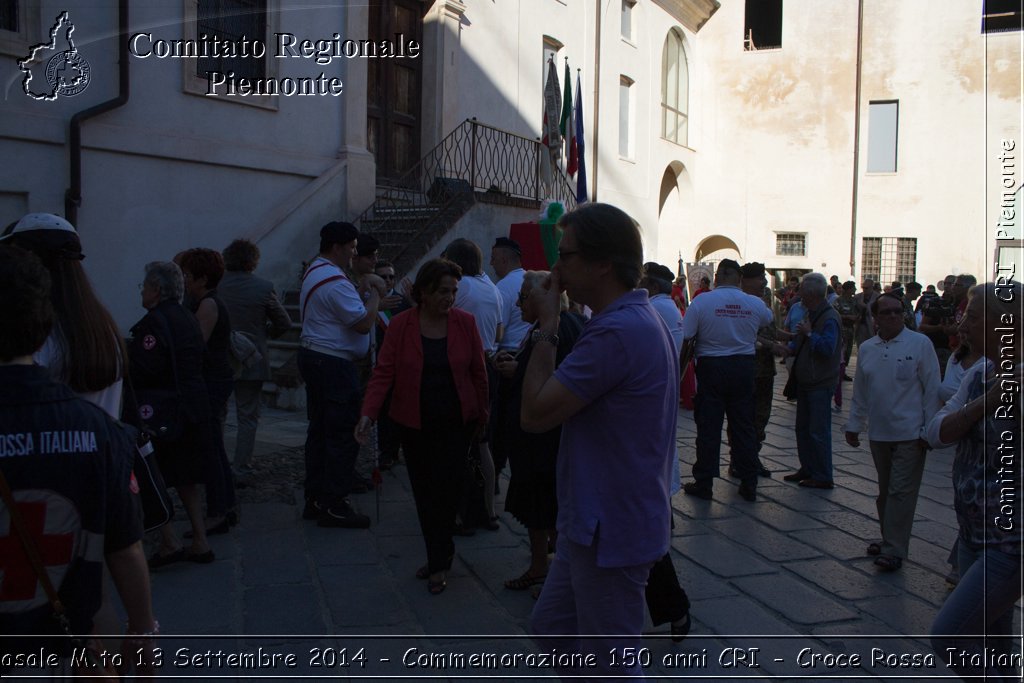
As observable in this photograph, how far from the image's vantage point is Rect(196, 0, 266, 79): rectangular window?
10477 mm

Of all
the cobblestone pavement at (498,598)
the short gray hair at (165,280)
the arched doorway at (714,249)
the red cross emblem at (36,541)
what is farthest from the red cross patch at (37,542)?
the arched doorway at (714,249)

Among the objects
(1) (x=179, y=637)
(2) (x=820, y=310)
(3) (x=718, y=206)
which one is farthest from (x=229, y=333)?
(3) (x=718, y=206)

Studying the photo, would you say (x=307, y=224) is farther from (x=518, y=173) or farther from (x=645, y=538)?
(x=645, y=538)

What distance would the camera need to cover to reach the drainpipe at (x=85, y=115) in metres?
9.04

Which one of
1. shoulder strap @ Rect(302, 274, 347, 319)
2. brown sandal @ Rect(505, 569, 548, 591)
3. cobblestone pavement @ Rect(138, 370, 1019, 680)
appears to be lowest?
cobblestone pavement @ Rect(138, 370, 1019, 680)

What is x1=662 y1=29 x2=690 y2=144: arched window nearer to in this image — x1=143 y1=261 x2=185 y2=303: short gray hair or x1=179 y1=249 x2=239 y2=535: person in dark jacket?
x1=179 y1=249 x2=239 y2=535: person in dark jacket

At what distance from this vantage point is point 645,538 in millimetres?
2416

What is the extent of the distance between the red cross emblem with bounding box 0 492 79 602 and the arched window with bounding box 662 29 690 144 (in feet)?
78.8

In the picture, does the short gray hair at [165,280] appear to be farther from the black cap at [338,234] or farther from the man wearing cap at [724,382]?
the man wearing cap at [724,382]

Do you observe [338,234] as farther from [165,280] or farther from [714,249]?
[714,249]

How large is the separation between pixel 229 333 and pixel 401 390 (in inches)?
59.4

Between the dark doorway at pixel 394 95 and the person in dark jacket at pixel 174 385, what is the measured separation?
9776mm

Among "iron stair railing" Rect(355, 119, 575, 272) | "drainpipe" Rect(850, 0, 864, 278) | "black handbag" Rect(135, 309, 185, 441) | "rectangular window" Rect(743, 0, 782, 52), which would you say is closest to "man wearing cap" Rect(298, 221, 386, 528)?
"black handbag" Rect(135, 309, 185, 441)

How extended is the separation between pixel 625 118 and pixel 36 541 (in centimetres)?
2176
